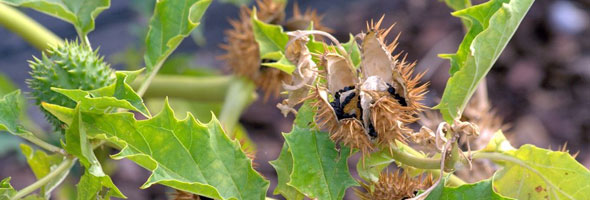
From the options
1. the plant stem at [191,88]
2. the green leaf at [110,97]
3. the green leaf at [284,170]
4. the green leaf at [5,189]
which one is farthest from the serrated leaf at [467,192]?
the plant stem at [191,88]

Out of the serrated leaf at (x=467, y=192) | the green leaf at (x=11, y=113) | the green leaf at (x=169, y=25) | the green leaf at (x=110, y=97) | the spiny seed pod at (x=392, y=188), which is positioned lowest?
the spiny seed pod at (x=392, y=188)

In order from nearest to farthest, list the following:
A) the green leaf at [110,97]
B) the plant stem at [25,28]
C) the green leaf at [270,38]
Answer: the green leaf at [110,97]
the green leaf at [270,38]
the plant stem at [25,28]

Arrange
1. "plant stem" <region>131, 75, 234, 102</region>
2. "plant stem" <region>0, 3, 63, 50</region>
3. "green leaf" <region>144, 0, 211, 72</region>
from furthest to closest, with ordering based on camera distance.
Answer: "plant stem" <region>131, 75, 234, 102</region> → "plant stem" <region>0, 3, 63, 50</region> → "green leaf" <region>144, 0, 211, 72</region>

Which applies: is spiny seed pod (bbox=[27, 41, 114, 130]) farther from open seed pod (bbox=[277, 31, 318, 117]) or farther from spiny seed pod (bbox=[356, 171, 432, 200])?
spiny seed pod (bbox=[356, 171, 432, 200])

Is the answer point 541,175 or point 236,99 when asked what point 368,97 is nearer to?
point 541,175

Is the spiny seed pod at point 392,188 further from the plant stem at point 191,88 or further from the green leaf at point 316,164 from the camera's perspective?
the plant stem at point 191,88

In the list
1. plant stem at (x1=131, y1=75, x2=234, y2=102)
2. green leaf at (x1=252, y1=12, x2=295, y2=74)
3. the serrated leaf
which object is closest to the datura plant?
the serrated leaf

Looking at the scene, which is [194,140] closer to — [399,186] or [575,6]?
[399,186]

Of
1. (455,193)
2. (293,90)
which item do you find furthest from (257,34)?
(455,193)
